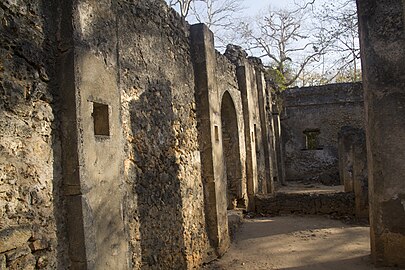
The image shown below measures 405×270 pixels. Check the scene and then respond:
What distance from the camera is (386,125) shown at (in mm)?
5117

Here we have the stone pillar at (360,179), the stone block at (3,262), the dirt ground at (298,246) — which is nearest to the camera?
the stone block at (3,262)

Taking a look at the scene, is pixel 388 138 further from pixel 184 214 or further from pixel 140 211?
pixel 140 211

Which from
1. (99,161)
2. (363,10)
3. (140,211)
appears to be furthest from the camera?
(363,10)

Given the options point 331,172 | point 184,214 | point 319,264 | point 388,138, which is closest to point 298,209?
point 319,264

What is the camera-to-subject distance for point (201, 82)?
19.4 ft

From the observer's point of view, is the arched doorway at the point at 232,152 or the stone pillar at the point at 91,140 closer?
the stone pillar at the point at 91,140

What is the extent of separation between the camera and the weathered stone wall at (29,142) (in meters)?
2.16

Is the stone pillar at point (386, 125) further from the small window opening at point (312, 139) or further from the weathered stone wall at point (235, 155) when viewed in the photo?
the small window opening at point (312, 139)

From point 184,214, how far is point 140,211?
4.13 feet

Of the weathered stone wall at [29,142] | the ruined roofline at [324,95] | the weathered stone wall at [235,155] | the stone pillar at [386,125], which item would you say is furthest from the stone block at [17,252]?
the ruined roofline at [324,95]

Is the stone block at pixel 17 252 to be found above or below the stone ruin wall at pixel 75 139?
below

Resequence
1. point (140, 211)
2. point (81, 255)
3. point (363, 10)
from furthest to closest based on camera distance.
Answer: point (363, 10) → point (140, 211) → point (81, 255)

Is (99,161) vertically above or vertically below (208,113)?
below

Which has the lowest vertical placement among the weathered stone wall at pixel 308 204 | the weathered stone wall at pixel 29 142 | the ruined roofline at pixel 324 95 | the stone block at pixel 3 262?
the weathered stone wall at pixel 308 204
